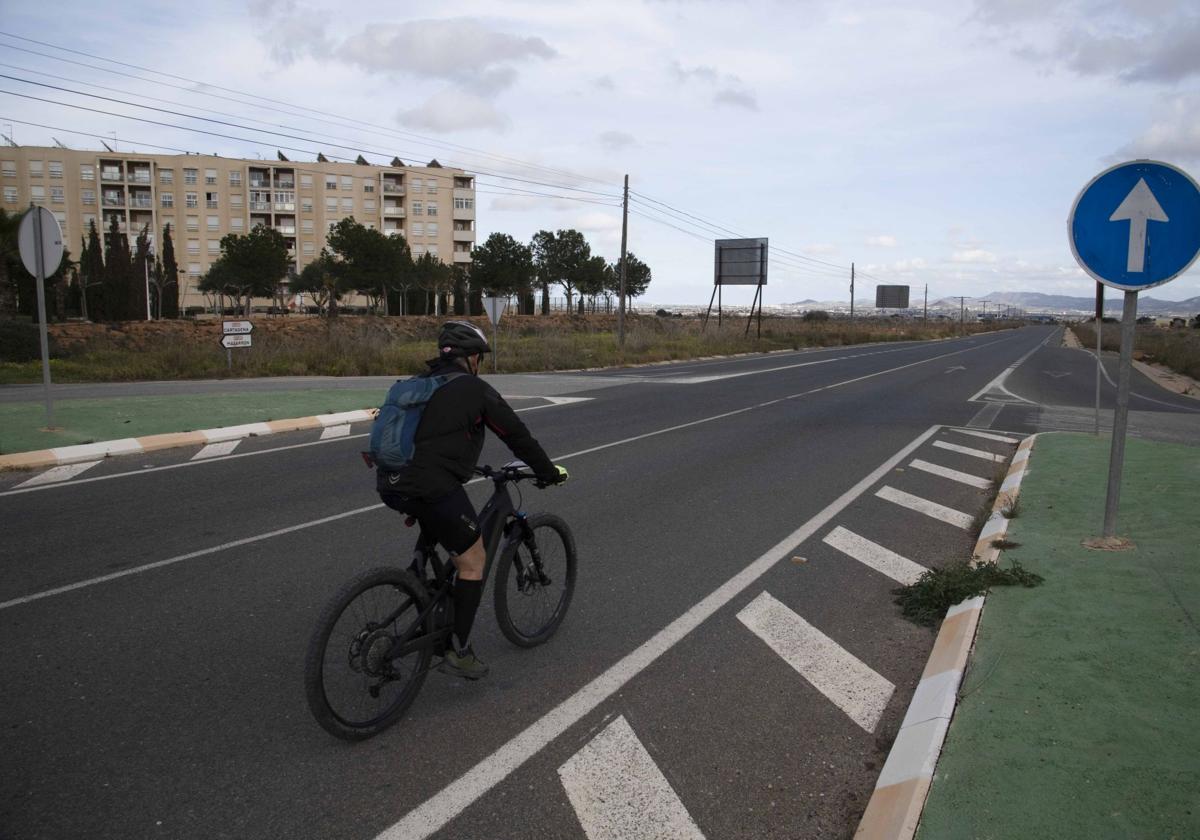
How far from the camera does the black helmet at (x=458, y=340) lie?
3.87m

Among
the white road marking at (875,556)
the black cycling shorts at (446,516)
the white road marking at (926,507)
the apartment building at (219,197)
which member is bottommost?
the white road marking at (875,556)

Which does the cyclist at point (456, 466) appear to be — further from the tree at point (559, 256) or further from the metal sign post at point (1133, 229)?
the tree at point (559, 256)

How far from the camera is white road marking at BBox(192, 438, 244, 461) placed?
10.6 m

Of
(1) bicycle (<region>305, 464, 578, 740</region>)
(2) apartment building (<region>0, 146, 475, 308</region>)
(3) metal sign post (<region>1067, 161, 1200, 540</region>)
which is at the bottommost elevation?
(1) bicycle (<region>305, 464, 578, 740</region>)

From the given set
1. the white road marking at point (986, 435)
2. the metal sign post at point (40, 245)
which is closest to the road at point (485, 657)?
the metal sign post at point (40, 245)

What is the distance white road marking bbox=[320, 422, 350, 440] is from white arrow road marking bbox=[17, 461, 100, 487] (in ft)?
10.1

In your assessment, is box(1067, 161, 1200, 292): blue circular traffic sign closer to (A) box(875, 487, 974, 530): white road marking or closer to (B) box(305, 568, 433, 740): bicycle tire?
(A) box(875, 487, 974, 530): white road marking

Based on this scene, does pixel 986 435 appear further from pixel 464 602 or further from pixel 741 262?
pixel 741 262

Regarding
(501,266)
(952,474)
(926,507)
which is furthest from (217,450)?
(501,266)

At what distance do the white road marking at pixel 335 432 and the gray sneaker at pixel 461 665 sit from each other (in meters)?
8.74

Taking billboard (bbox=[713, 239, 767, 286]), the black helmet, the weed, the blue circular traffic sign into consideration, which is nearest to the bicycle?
the black helmet

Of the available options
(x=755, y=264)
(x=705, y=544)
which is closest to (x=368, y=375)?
(x=705, y=544)

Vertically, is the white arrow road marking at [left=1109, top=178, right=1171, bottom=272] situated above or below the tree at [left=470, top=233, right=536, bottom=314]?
below

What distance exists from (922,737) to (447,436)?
7.75 ft
